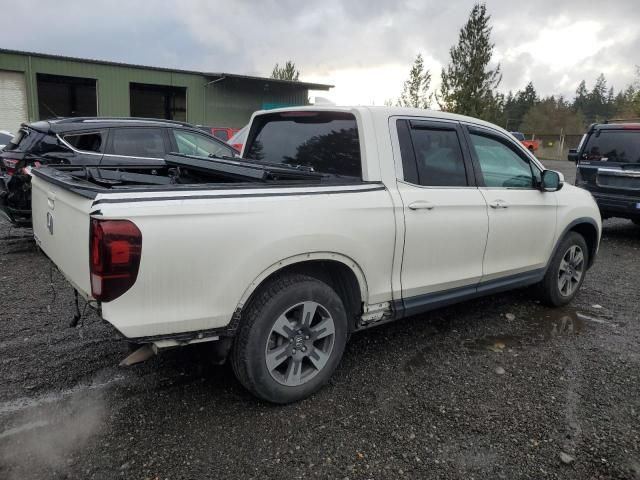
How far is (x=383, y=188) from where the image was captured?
336 cm

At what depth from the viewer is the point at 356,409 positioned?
122 inches

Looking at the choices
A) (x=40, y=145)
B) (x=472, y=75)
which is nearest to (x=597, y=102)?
(x=472, y=75)

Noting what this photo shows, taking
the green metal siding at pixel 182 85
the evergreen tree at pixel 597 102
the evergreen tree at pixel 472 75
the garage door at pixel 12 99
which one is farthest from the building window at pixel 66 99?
the evergreen tree at pixel 597 102

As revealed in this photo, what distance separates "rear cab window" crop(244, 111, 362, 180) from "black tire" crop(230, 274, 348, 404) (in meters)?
0.92

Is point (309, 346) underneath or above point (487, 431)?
above

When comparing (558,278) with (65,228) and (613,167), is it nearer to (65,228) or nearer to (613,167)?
(65,228)

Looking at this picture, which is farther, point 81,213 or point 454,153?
point 454,153

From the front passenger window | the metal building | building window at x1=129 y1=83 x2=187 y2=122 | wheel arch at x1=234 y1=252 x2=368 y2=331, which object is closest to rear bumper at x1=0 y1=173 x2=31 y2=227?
wheel arch at x1=234 y1=252 x2=368 y2=331

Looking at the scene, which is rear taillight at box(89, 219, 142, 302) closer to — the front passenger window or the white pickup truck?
the white pickup truck

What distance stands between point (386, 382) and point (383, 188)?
1336 millimetres

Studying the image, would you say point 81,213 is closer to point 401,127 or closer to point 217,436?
point 217,436

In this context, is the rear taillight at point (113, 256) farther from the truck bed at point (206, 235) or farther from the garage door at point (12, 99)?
the garage door at point (12, 99)

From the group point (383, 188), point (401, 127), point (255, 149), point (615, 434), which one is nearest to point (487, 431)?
point (615, 434)

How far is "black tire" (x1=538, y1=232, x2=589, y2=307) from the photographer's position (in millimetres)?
4859
